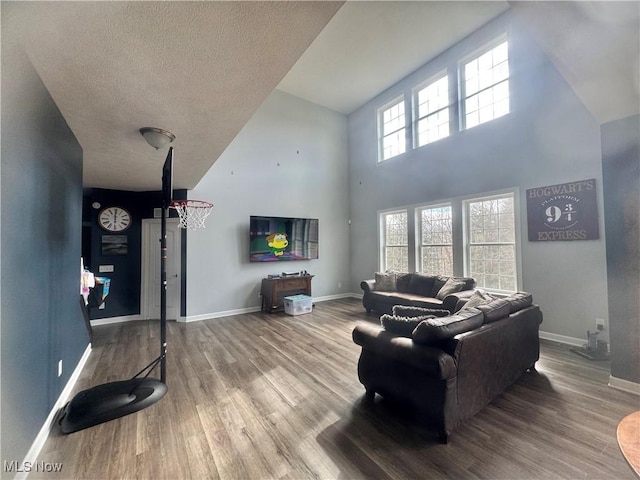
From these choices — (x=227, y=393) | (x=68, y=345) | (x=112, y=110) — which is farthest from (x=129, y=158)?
(x=227, y=393)

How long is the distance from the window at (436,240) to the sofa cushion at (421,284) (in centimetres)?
46

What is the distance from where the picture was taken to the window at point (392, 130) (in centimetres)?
636

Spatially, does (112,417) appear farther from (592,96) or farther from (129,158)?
(592,96)

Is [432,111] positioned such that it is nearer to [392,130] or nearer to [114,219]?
[392,130]

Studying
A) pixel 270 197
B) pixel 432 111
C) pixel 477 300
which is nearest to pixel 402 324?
pixel 477 300

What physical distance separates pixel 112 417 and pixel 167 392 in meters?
0.45

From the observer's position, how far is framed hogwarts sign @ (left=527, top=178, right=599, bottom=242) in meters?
3.54

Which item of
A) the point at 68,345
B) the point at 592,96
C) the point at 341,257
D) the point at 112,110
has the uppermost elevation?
the point at 592,96

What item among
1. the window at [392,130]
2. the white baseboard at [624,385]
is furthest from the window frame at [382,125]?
the white baseboard at [624,385]

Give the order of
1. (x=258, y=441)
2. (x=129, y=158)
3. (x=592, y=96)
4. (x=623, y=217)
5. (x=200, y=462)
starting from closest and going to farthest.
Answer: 1. (x=200, y=462)
2. (x=258, y=441)
3. (x=592, y=96)
4. (x=623, y=217)
5. (x=129, y=158)

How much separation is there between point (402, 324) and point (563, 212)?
11.3 feet

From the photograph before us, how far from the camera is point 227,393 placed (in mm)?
2512

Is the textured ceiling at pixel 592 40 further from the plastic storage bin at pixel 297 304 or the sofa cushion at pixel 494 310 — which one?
the plastic storage bin at pixel 297 304

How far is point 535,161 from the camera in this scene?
4059mm
